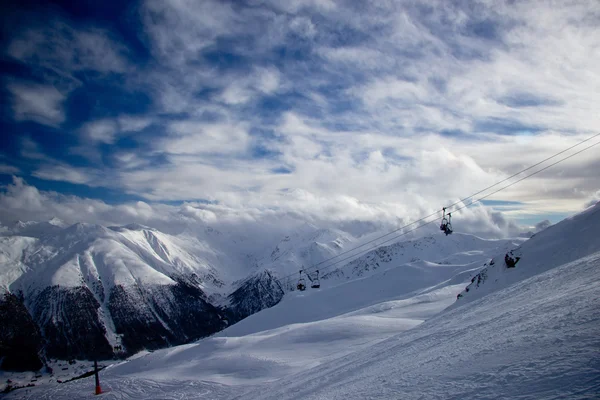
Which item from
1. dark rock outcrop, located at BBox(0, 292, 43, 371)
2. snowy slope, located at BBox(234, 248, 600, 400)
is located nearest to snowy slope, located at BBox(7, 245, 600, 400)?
snowy slope, located at BBox(234, 248, 600, 400)

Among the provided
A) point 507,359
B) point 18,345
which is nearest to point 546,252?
point 507,359

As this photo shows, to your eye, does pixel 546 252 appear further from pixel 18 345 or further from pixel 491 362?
pixel 18 345

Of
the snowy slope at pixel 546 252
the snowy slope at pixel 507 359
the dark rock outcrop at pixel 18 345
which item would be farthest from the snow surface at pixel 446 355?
the dark rock outcrop at pixel 18 345

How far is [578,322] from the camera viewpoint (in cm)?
895

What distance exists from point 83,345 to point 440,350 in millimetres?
240072

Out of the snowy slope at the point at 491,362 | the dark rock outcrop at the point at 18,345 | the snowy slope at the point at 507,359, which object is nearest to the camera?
the snowy slope at the point at 507,359

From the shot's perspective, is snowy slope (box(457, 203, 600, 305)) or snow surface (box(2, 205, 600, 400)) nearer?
snow surface (box(2, 205, 600, 400))

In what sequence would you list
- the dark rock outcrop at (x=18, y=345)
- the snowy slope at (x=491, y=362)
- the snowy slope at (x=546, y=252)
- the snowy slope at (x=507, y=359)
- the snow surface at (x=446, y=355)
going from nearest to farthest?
the snowy slope at (x=507, y=359) → the snowy slope at (x=491, y=362) → the snow surface at (x=446, y=355) → the snowy slope at (x=546, y=252) → the dark rock outcrop at (x=18, y=345)

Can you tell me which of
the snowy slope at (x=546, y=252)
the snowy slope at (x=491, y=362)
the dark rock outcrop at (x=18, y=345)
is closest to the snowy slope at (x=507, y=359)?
the snowy slope at (x=491, y=362)

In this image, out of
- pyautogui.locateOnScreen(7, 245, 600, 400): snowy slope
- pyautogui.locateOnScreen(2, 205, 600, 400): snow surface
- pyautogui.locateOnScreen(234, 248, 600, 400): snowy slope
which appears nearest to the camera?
pyautogui.locateOnScreen(234, 248, 600, 400): snowy slope

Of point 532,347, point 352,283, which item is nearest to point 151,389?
point 532,347

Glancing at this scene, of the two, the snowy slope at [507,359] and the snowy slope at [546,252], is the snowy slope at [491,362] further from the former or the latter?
the snowy slope at [546,252]

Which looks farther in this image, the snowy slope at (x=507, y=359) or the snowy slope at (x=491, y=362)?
the snowy slope at (x=491, y=362)

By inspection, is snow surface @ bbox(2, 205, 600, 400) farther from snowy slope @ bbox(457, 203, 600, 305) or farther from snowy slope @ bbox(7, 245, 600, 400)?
snowy slope @ bbox(457, 203, 600, 305)
